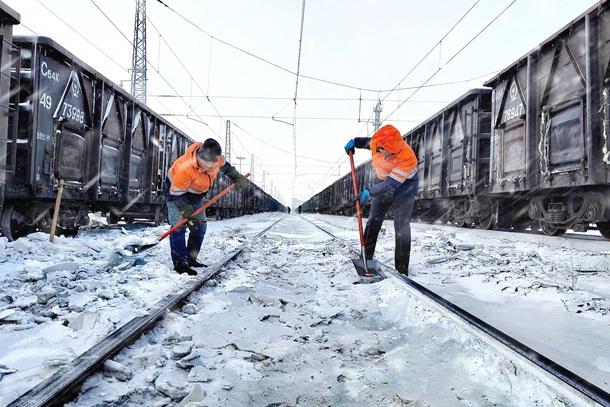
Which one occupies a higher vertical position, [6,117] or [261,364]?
[6,117]

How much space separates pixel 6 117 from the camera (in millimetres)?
4992

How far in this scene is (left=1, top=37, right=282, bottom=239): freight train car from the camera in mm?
5816

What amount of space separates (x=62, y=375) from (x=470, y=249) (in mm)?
6023

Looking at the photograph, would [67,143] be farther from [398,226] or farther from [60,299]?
[398,226]

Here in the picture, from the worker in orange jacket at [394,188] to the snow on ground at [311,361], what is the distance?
1.44 metres

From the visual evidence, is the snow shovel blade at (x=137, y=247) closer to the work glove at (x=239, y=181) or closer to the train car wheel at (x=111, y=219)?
the work glove at (x=239, y=181)

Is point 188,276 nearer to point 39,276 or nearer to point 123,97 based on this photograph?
point 39,276

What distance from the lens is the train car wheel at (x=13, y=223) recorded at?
592cm

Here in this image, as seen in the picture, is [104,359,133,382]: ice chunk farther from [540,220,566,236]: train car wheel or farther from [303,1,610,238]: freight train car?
[540,220,566,236]: train car wheel

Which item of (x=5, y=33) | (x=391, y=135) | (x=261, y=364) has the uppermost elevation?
(x=5, y=33)

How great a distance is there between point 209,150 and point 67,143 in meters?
4.04

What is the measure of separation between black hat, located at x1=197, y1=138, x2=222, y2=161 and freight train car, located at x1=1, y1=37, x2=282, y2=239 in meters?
3.15

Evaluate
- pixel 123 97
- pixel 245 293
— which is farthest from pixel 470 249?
pixel 123 97

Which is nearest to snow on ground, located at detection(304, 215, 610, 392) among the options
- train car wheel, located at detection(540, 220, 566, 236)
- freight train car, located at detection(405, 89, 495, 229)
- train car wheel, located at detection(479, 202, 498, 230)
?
train car wheel, located at detection(540, 220, 566, 236)
